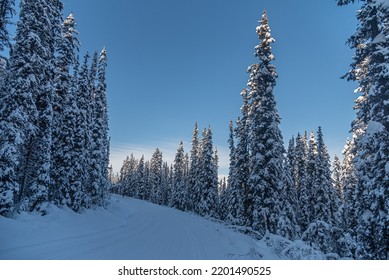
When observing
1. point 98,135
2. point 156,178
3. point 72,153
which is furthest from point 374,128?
point 156,178

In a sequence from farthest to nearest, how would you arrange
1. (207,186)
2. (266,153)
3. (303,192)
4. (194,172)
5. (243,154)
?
(194,172)
(207,186)
(303,192)
(243,154)
(266,153)

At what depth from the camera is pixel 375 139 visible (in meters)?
10.9

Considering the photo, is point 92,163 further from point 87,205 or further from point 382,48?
point 382,48

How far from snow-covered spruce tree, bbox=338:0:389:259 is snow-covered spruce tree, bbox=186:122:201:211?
33.6 metres

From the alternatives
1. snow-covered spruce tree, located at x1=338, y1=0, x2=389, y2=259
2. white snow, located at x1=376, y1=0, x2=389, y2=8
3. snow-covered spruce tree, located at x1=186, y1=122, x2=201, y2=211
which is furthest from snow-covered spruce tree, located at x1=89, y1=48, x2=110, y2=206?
white snow, located at x1=376, y1=0, x2=389, y2=8

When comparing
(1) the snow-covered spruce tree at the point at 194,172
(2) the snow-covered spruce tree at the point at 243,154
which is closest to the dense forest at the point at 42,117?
(2) the snow-covered spruce tree at the point at 243,154

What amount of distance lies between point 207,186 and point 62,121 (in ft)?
83.4

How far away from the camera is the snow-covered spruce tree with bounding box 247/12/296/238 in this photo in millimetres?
18859

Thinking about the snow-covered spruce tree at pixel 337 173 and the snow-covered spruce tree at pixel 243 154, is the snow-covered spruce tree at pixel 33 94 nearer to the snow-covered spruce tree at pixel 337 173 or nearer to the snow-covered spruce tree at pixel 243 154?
the snow-covered spruce tree at pixel 243 154

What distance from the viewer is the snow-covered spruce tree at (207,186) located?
41000 millimetres

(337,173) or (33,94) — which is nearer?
(33,94)

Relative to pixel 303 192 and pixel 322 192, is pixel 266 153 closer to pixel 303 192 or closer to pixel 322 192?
pixel 322 192
